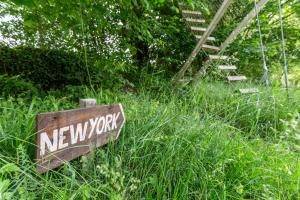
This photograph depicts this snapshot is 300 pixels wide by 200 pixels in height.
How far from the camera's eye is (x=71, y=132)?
1265 millimetres

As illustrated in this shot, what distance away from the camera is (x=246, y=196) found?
5.53 ft

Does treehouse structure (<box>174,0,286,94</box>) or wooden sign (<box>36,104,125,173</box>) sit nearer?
wooden sign (<box>36,104,125,173</box>)

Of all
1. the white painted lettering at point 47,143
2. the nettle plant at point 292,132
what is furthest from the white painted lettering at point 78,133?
the nettle plant at point 292,132

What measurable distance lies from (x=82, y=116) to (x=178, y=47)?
544 cm

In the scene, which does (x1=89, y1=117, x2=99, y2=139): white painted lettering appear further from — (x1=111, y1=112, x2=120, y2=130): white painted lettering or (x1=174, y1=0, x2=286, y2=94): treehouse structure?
(x1=174, y1=0, x2=286, y2=94): treehouse structure

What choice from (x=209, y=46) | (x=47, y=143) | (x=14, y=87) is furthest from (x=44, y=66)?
(x=47, y=143)

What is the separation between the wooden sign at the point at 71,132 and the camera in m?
1.11

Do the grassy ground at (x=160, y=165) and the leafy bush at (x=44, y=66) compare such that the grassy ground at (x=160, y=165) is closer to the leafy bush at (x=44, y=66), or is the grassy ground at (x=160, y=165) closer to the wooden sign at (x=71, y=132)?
the wooden sign at (x=71, y=132)

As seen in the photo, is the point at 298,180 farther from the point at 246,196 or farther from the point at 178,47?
the point at 178,47

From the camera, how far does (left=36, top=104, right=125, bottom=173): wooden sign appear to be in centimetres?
111

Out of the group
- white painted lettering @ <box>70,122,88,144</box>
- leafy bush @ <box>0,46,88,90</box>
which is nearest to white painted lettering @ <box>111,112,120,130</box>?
white painted lettering @ <box>70,122,88,144</box>

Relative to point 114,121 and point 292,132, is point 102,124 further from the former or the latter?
point 292,132

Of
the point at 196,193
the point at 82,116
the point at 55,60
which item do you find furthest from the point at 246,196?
A: the point at 55,60

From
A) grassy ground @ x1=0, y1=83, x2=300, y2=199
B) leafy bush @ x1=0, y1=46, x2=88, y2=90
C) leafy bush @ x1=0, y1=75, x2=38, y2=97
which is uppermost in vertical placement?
leafy bush @ x1=0, y1=46, x2=88, y2=90
